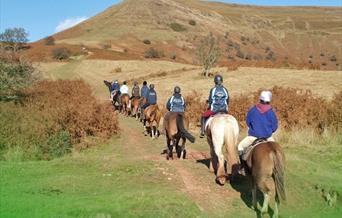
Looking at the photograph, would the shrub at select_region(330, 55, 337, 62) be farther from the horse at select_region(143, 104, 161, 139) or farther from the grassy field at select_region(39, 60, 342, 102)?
the horse at select_region(143, 104, 161, 139)

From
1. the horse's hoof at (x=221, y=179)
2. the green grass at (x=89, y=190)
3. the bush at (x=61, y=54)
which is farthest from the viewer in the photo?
the bush at (x=61, y=54)

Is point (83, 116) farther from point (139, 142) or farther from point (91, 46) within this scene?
point (91, 46)

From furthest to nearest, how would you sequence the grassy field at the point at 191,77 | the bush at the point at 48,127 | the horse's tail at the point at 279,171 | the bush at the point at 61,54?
the bush at the point at 61,54 < the grassy field at the point at 191,77 < the bush at the point at 48,127 < the horse's tail at the point at 279,171

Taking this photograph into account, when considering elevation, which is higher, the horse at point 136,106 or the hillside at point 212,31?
the hillside at point 212,31

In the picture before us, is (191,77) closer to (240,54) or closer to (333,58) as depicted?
(240,54)

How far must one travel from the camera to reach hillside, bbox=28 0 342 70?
99.9 metres

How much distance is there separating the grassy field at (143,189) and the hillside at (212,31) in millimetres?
75162

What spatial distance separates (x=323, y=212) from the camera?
1216 cm

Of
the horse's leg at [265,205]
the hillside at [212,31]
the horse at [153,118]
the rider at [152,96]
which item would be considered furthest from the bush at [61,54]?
the horse's leg at [265,205]

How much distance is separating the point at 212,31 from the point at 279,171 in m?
112

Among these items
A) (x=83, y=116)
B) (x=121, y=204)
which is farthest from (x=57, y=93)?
(x=121, y=204)

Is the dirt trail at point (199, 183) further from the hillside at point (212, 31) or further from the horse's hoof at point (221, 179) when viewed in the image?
the hillside at point (212, 31)

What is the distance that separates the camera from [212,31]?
120000 millimetres

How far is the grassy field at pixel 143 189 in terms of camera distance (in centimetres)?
1033
